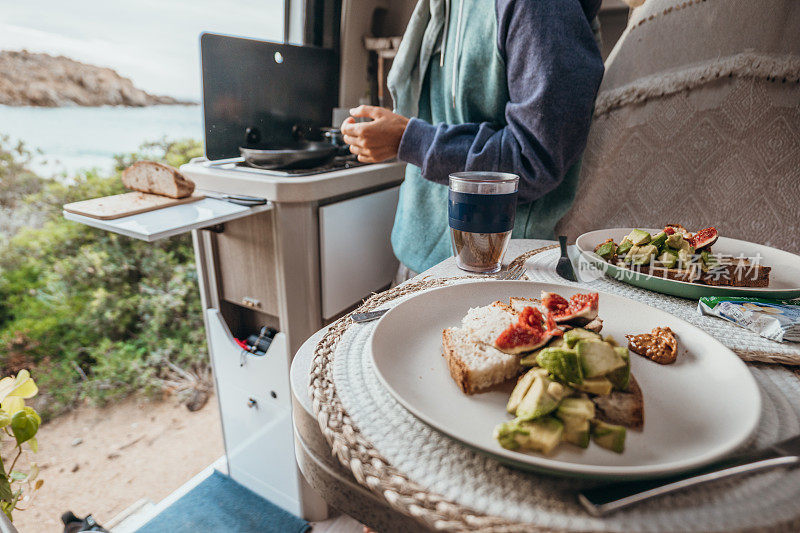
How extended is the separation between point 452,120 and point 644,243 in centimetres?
55

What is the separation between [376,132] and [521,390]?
2.31 ft

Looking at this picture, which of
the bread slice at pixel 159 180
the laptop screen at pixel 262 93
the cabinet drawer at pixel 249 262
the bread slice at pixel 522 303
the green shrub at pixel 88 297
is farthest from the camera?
the green shrub at pixel 88 297

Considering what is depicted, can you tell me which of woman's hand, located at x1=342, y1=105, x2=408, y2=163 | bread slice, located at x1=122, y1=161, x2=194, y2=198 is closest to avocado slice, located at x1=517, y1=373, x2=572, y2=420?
woman's hand, located at x1=342, y1=105, x2=408, y2=163

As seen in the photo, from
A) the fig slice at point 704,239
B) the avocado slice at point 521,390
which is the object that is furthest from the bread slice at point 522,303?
the fig slice at point 704,239

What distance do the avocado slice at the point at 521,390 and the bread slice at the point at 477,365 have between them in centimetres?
3

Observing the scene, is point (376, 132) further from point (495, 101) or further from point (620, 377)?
point (620, 377)

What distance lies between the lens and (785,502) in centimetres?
30

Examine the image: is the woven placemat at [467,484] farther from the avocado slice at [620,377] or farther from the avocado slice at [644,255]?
the avocado slice at [644,255]

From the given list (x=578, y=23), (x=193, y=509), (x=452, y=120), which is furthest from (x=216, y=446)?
(x=578, y=23)

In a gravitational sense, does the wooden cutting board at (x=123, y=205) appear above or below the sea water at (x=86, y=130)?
below

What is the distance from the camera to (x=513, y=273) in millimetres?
727

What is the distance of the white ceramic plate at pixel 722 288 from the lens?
1.98 feet

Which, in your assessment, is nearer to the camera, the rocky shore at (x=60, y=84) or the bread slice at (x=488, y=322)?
the bread slice at (x=488, y=322)

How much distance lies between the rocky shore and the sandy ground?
1.17m
